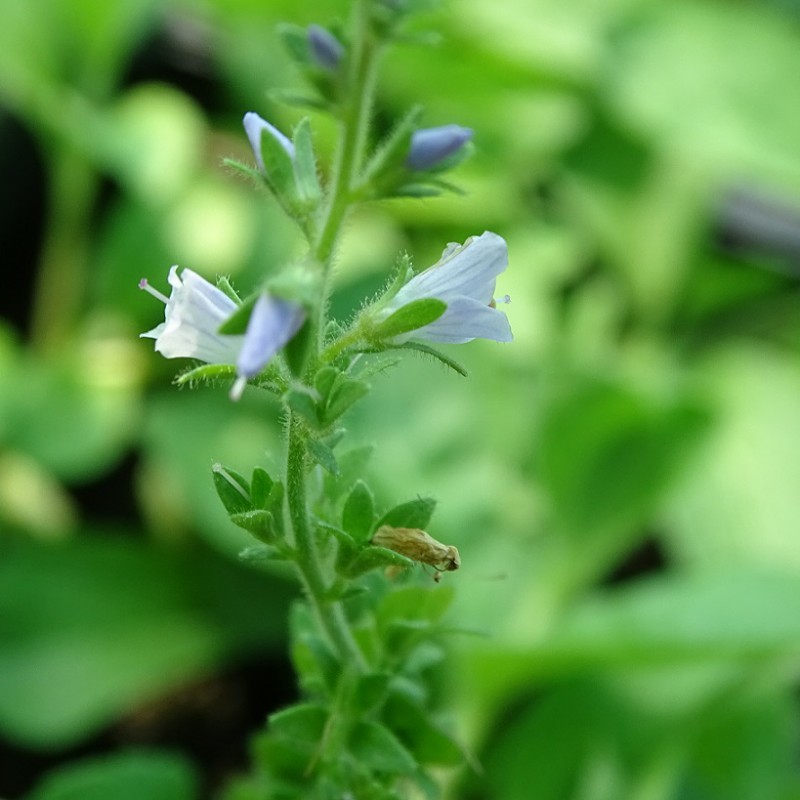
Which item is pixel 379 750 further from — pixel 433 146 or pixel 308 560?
pixel 433 146

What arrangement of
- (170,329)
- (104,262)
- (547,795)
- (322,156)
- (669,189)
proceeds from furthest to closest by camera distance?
1. (669,189)
2. (322,156)
3. (104,262)
4. (547,795)
5. (170,329)

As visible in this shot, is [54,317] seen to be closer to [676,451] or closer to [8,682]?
[8,682]

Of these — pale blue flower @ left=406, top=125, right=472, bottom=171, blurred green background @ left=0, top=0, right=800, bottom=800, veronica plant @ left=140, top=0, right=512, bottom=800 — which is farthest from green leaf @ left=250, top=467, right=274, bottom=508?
blurred green background @ left=0, top=0, right=800, bottom=800

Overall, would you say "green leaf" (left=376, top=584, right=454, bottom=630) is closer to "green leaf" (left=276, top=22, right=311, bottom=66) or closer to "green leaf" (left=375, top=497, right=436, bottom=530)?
"green leaf" (left=375, top=497, right=436, bottom=530)

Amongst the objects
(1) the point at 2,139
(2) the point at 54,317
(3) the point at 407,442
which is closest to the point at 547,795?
(3) the point at 407,442

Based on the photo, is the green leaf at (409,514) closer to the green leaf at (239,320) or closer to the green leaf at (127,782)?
the green leaf at (239,320)

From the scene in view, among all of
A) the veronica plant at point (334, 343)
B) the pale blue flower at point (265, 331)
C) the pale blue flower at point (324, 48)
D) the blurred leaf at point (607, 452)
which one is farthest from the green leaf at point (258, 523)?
the blurred leaf at point (607, 452)

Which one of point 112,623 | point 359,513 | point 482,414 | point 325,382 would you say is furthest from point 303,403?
point 112,623
